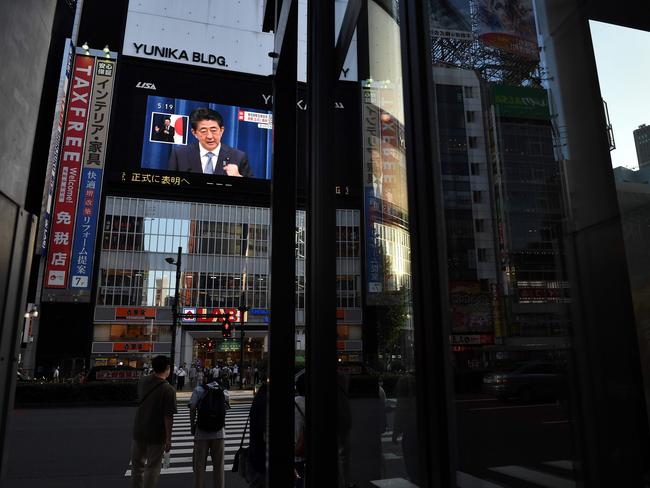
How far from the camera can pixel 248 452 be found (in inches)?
146

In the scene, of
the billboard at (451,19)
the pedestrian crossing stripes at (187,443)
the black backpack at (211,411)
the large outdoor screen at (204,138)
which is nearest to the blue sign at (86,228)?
the large outdoor screen at (204,138)

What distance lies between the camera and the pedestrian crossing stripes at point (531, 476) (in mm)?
688

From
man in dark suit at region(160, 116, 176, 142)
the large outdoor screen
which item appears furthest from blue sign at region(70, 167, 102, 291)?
man in dark suit at region(160, 116, 176, 142)

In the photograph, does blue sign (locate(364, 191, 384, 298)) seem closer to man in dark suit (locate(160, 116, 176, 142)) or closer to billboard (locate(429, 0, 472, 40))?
billboard (locate(429, 0, 472, 40))

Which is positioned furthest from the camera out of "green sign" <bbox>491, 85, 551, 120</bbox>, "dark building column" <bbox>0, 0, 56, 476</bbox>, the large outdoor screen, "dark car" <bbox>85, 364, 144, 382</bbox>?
the large outdoor screen

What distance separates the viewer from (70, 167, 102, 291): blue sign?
33812 millimetres

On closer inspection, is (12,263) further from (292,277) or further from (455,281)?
(455,281)

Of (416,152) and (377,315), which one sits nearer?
(416,152)

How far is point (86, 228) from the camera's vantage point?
34.1m

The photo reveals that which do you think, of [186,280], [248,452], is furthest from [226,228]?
[248,452]

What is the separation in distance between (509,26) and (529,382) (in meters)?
0.69

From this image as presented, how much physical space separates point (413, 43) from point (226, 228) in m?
42.1

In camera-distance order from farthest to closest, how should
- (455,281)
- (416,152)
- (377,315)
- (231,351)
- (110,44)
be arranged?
(231,351) → (110,44) → (377,315) → (416,152) → (455,281)

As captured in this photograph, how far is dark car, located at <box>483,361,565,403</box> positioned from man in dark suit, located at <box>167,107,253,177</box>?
141 ft
